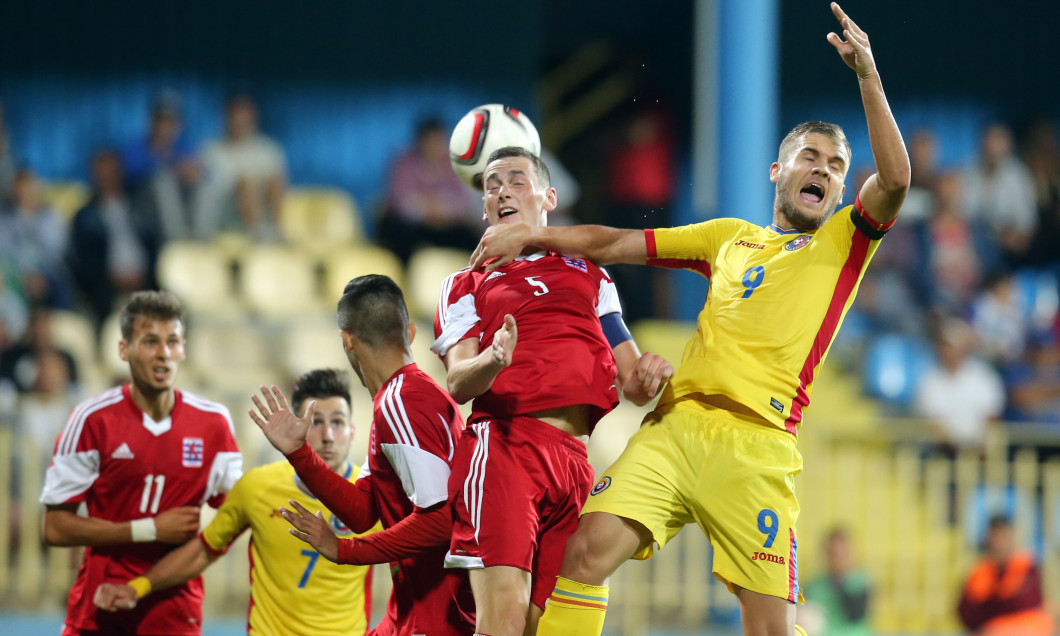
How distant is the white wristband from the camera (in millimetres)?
4980

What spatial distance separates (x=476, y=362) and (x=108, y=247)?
8.31 meters

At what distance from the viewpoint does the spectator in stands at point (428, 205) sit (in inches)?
476

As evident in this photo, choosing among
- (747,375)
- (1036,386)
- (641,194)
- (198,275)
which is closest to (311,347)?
(198,275)

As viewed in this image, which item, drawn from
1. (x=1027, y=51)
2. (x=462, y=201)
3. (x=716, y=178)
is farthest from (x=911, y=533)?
(x=1027, y=51)

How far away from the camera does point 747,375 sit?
4422mm

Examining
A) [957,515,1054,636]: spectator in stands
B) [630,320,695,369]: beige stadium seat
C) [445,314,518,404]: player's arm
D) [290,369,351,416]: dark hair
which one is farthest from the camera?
[630,320,695,369]: beige stadium seat

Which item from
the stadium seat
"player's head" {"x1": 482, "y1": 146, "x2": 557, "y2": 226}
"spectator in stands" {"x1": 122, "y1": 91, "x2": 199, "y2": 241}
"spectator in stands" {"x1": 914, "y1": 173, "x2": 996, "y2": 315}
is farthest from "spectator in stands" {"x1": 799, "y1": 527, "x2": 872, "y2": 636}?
"spectator in stands" {"x1": 122, "y1": 91, "x2": 199, "y2": 241}

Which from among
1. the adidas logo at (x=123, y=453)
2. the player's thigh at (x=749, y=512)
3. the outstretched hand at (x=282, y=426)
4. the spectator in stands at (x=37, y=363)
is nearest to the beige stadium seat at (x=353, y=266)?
the spectator in stands at (x=37, y=363)

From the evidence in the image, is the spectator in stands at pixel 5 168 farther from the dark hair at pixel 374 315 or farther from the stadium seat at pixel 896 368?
the dark hair at pixel 374 315

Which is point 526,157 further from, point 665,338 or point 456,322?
point 665,338

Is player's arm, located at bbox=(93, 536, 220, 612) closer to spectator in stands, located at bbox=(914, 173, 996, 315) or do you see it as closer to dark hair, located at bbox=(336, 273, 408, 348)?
dark hair, located at bbox=(336, 273, 408, 348)

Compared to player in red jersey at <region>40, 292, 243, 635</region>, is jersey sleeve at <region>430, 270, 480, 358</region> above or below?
above

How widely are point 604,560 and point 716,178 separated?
7205mm

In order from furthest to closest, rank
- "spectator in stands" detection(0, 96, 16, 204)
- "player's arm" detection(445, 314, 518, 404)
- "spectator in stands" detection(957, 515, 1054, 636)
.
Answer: "spectator in stands" detection(0, 96, 16, 204) < "spectator in stands" detection(957, 515, 1054, 636) < "player's arm" detection(445, 314, 518, 404)
